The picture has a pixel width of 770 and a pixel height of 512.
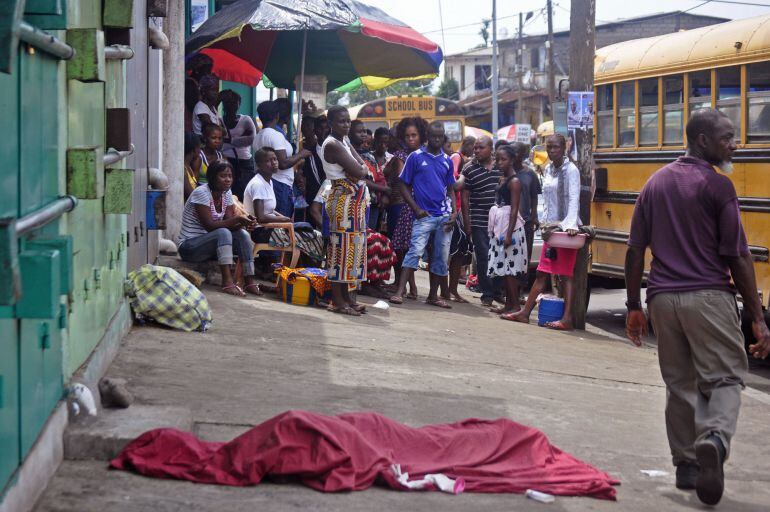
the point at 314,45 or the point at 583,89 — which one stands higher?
the point at 314,45

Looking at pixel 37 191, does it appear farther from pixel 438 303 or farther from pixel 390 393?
pixel 438 303

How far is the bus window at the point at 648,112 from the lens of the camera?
11625 millimetres

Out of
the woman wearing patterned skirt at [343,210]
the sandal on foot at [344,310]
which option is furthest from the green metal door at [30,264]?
the sandal on foot at [344,310]

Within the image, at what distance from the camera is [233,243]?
9.74 m

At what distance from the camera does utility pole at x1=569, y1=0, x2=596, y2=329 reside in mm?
11227

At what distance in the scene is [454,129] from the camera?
26.2 meters

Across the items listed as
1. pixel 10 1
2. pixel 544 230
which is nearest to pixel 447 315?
pixel 544 230

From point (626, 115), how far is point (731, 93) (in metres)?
2.01

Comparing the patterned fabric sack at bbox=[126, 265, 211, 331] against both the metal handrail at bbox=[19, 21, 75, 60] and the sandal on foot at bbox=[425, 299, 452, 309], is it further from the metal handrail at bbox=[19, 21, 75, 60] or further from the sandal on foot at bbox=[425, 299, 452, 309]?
the sandal on foot at bbox=[425, 299, 452, 309]

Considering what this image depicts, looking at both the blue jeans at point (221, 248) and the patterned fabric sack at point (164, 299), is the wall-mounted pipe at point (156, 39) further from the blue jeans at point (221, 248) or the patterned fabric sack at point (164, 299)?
the patterned fabric sack at point (164, 299)

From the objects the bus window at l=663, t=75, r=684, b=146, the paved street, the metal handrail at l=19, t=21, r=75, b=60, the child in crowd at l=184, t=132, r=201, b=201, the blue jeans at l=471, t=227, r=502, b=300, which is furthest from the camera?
the blue jeans at l=471, t=227, r=502, b=300

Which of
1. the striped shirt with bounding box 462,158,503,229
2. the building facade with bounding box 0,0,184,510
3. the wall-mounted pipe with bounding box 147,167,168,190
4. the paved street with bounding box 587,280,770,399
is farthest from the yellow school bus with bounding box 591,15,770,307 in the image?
the building facade with bounding box 0,0,184,510

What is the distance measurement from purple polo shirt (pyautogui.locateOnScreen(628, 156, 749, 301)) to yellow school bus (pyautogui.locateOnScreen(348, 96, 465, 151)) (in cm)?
2063

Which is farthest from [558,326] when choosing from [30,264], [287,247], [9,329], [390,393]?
[30,264]
